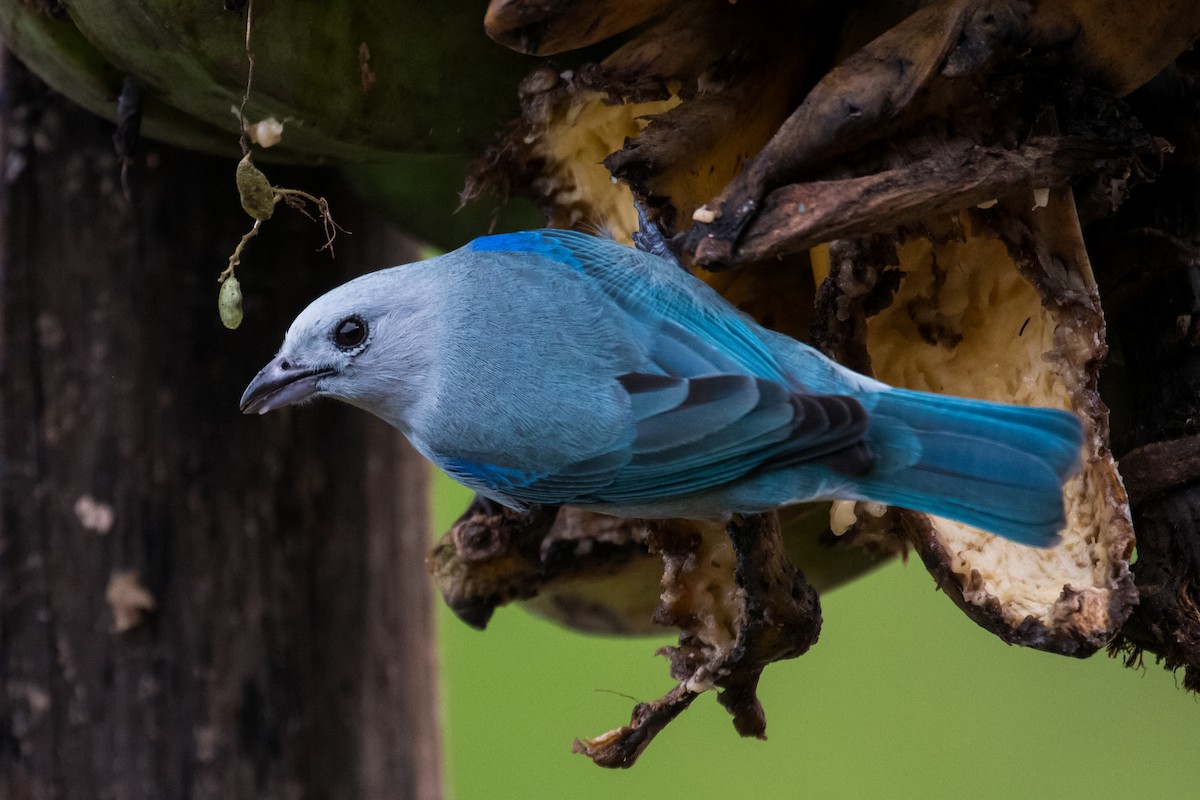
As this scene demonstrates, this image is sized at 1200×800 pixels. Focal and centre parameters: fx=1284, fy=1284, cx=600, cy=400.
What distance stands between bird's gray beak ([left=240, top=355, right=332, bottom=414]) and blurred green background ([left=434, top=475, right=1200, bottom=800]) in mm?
1533

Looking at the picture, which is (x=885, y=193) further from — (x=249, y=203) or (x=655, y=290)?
(x=249, y=203)

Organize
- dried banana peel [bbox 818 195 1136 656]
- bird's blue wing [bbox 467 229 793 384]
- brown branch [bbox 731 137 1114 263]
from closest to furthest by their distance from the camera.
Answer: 1. brown branch [bbox 731 137 1114 263]
2. dried banana peel [bbox 818 195 1136 656]
3. bird's blue wing [bbox 467 229 793 384]

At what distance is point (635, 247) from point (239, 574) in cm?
81

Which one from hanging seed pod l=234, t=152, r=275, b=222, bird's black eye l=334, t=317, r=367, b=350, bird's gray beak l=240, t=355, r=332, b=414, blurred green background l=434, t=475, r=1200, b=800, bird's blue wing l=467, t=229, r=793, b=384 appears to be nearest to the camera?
hanging seed pod l=234, t=152, r=275, b=222

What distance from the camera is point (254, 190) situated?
1.76m

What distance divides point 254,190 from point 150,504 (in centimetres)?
56

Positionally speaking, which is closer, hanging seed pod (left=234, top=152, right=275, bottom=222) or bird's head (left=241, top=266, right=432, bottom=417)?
hanging seed pod (left=234, top=152, right=275, bottom=222)

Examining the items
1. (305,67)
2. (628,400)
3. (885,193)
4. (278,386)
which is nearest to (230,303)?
(278,386)

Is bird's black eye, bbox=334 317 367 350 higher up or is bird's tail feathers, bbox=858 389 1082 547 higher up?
bird's black eye, bbox=334 317 367 350

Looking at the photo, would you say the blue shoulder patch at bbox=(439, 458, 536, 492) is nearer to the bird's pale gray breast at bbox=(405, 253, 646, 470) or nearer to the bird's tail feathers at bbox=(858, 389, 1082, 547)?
the bird's pale gray breast at bbox=(405, 253, 646, 470)

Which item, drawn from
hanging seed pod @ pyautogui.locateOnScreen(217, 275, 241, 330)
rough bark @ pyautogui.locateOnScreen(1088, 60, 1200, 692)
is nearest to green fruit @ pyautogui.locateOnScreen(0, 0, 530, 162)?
hanging seed pod @ pyautogui.locateOnScreen(217, 275, 241, 330)

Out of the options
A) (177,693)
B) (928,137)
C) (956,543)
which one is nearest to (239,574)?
(177,693)

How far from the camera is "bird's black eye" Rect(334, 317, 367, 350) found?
82.4 inches

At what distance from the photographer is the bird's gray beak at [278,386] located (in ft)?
6.48
